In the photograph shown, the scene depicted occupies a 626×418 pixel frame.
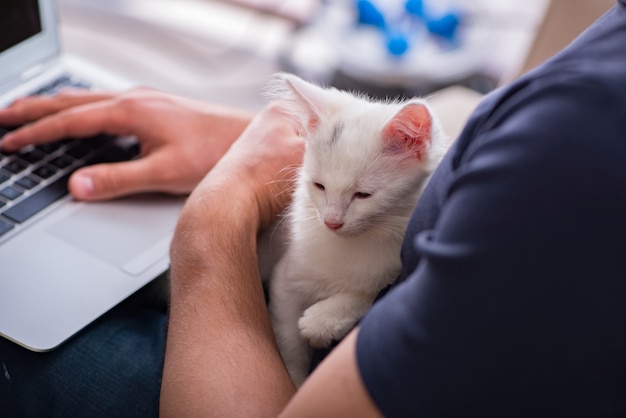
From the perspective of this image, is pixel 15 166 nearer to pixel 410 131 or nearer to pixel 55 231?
pixel 55 231

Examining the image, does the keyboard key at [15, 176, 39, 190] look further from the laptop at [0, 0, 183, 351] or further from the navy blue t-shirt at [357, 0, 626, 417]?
the navy blue t-shirt at [357, 0, 626, 417]

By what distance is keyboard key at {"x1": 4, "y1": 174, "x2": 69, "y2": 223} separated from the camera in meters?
0.90

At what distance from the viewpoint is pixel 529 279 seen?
45cm

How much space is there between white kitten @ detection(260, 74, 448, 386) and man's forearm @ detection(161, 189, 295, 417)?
0.07 metres

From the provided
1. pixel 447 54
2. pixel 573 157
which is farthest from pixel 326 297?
pixel 447 54

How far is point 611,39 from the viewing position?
0.51 m

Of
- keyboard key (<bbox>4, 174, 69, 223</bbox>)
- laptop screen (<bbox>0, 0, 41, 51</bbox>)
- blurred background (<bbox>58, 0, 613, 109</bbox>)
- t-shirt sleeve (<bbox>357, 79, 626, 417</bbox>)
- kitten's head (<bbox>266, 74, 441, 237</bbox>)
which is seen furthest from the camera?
blurred background (<bbox>58, 0, 613, 109</bbox>)

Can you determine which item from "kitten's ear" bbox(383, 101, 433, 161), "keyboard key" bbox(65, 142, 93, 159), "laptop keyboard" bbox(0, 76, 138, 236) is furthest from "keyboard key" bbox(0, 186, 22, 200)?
"kitten's ear" bbox(383, 101, 433, 161)

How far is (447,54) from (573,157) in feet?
5.67

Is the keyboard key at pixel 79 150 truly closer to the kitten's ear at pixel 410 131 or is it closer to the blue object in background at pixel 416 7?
the kitten's ear at pixel 410 131

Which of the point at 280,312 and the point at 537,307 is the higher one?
the point at 537,307

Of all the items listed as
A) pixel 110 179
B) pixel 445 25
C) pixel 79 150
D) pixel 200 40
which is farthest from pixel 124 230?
pixel 445 25

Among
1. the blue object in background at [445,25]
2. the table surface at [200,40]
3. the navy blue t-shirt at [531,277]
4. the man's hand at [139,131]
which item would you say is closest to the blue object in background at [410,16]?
the blue object in background at [445,25]

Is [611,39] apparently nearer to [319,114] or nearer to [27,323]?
[319,114]
